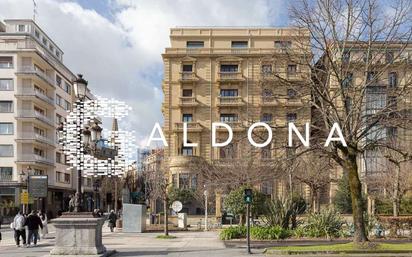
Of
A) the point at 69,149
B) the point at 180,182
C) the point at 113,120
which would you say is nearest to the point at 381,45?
the point at 113,120

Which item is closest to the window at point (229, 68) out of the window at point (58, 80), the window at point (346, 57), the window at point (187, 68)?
the window at point (187, 68)

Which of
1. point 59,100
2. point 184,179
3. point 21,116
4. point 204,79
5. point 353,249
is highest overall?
point 204,79

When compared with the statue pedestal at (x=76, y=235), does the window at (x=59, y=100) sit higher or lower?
higher

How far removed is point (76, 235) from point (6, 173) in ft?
175

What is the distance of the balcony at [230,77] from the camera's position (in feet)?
239

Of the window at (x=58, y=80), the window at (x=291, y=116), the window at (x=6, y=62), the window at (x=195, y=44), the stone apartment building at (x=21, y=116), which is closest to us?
the window at (x=291, y=116)

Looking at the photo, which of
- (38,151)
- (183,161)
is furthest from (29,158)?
(183,161)

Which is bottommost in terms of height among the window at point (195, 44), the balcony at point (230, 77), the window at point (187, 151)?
the window at point (187, 151)

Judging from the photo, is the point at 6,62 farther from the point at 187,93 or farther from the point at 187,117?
the point at 187,117

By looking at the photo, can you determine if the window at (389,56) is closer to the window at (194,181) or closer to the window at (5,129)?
the window at (194,181)

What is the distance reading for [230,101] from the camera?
73.1m

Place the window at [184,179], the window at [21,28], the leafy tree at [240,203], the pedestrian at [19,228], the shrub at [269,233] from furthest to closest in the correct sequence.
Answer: the window at [21,28] < the window at [184,179] < the leafy tree at [240,203] < the shrub at [269,233] < the pedestrian at [19,228]

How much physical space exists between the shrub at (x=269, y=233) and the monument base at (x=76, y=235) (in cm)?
1071

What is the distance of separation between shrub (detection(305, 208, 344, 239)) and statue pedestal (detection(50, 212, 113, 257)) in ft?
43.4
